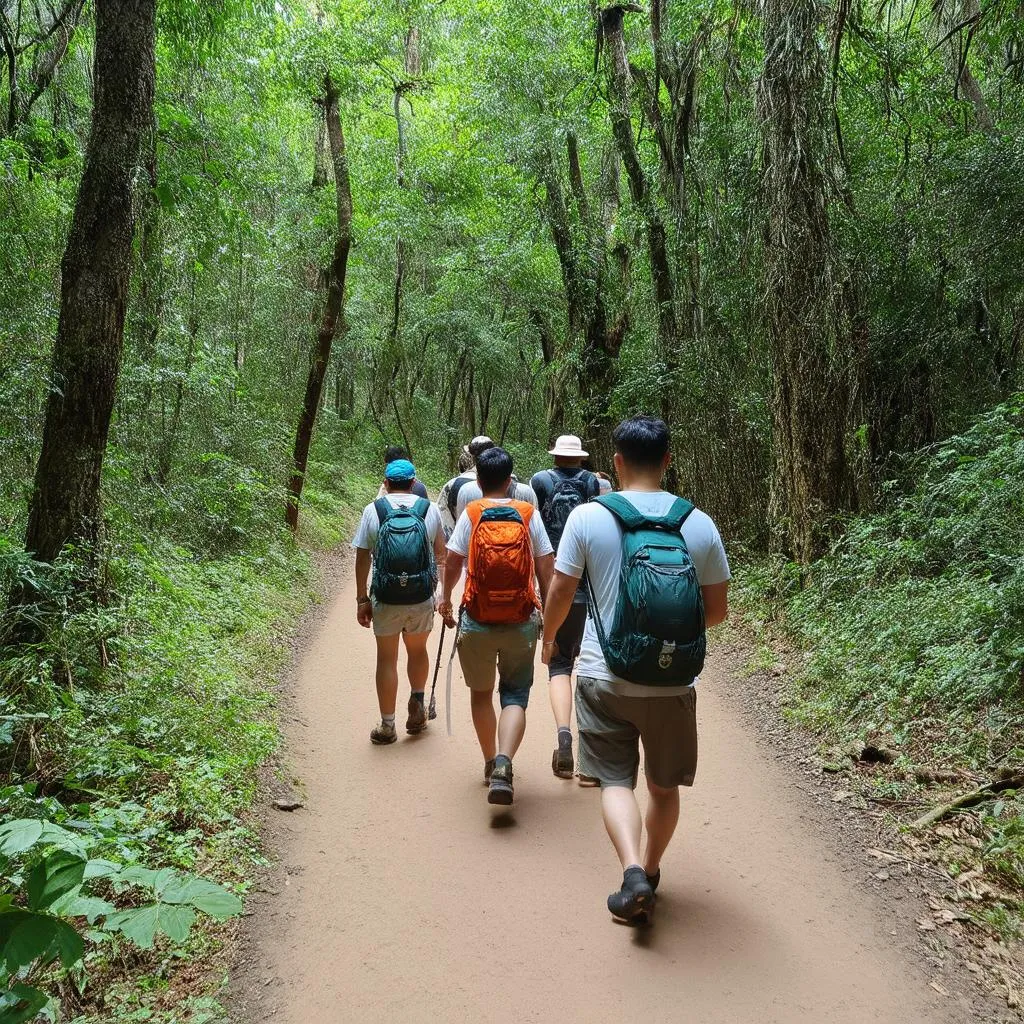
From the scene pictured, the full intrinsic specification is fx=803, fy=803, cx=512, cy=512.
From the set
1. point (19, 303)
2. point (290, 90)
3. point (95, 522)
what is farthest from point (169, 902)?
point (290, 90)

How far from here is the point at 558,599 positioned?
3480 millimetres

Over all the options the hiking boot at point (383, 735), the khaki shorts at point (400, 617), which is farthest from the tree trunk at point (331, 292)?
the khaki shorts at point (400, 617)

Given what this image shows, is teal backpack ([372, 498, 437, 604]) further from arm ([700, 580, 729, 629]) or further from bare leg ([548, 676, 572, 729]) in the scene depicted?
arm ([700, 580, 729, 629])

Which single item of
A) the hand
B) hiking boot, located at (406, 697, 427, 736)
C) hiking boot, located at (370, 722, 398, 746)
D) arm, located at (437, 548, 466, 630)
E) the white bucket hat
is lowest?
A: hiking boot, located at (370, 722, 398, 746)

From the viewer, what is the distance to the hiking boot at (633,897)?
3.17 metres

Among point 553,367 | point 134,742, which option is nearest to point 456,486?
point 134,742

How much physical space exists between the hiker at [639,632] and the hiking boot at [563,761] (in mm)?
1502

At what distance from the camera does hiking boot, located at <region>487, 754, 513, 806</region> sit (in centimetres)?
441

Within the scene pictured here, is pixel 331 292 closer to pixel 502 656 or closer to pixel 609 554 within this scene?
pixel 502 656

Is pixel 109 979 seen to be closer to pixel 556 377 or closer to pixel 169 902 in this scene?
pixel 169 902

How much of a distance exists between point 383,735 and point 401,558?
137cm

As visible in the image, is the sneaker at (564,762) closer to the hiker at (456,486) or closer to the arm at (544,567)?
the arm at (544,567)

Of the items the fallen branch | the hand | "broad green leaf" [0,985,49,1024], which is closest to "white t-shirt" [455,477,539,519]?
the hand

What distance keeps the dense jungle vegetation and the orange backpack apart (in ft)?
5.63
